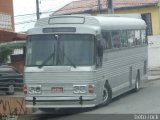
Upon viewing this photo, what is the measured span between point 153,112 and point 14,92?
7176 mm

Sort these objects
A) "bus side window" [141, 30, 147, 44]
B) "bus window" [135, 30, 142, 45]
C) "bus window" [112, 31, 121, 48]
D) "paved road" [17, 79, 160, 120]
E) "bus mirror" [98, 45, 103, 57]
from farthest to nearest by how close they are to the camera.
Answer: "bus side window" [141, 30, 147, 44] → "bus window" [135, 30, 142, 45] → "bus window" [112, 31, 121, 48] → "bus mirror" [98, 45, 103, 57] → "paved road" [17, 79, 160, 120]

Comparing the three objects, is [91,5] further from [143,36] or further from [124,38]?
[124,38]

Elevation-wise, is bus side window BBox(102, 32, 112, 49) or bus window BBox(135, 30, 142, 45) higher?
bus side window BBox(102, 32, 112, 49)

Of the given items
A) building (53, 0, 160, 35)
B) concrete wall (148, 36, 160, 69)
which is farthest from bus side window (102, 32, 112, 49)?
building (53, 0, 160, 35)

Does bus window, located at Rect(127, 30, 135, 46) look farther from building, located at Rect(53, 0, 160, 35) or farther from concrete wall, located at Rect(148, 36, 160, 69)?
building, located at Rect(53, 0, 160, 35)

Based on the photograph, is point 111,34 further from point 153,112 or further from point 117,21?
point 153,112

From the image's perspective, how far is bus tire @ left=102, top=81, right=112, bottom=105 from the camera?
1860 centimetres

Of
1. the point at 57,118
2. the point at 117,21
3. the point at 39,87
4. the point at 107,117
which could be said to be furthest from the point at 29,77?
the point at 117,21

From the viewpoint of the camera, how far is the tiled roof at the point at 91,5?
48.7 m

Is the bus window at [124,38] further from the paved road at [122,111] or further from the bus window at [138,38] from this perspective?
the paved road at [122,111]

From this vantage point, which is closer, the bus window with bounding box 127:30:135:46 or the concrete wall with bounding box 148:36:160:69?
the bus window with bounding box 127:30:135:46

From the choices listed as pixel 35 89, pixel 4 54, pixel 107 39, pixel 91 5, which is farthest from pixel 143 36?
pixel 91 5

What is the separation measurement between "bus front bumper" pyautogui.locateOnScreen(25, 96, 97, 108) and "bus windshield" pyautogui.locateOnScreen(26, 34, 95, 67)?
42.8 inches

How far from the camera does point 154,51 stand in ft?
143
